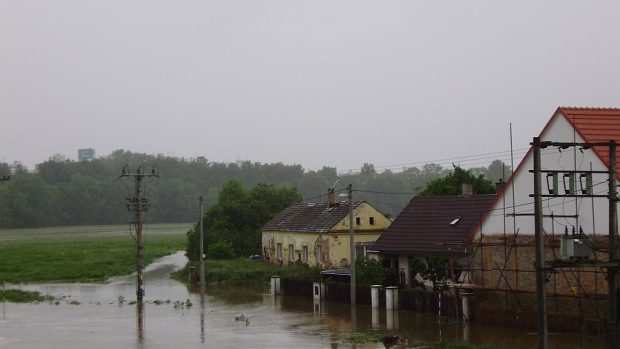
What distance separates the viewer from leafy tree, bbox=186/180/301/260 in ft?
211

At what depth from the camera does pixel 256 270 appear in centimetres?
5384

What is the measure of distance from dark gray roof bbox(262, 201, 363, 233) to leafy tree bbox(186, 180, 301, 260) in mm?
5108

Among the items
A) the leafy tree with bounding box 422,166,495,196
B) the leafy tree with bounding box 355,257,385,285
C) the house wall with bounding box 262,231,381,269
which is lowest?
the leafy tree with bounding box 355,257,385,285

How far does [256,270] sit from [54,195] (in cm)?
9353

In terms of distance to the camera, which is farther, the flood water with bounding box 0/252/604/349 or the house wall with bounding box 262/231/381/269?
the house wall with bounding box 262/231/381/269

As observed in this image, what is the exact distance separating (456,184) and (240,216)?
21524 mm

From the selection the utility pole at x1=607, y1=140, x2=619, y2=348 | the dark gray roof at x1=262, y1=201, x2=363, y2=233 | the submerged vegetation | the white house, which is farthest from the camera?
the dark gray roof at x1=262, y1=201, x2=363, y2=233

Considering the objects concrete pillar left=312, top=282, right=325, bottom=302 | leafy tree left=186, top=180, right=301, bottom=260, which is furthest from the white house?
leafy tree left=186, top=180, right=301, bottom=260

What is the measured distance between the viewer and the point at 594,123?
29.8 metres

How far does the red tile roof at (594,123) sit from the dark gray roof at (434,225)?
335 inches

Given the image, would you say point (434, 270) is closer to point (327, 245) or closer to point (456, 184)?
point (327, 245)

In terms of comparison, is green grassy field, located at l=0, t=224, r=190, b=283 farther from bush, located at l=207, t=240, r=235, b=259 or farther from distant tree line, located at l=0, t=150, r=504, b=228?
distant tree line, located at l=0, t=150, r=504, b=228

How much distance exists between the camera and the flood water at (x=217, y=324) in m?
28.5

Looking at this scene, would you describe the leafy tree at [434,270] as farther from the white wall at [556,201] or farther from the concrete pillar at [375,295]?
the white wall at [556,201]
